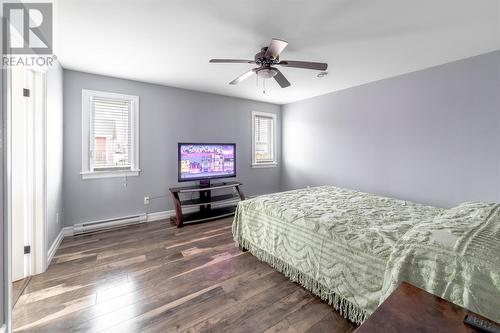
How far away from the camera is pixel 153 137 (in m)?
3.76

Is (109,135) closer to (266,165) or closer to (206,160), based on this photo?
(206,160)

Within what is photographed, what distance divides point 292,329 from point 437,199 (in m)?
2.85

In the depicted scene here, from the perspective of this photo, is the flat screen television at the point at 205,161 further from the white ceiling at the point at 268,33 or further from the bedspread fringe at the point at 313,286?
A: the bedspread fringe at the point at 313,286

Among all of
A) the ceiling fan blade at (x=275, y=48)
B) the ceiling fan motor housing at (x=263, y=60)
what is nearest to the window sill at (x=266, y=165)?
the ceiling fan motor housing at (x=263, y=60)

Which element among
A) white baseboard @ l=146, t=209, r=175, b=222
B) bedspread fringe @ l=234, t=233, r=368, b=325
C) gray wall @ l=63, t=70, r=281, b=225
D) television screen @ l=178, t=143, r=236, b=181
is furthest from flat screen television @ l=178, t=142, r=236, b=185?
bedspread fringe @ l=234, t=233, r=368, b=325

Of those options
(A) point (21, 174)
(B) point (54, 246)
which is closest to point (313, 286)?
(A) point (21, 174)

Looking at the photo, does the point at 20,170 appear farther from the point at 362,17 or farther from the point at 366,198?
the point at 366,198

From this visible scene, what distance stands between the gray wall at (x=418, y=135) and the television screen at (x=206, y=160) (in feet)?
6.06

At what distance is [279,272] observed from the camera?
7.25 ft

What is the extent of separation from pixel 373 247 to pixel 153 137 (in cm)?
356

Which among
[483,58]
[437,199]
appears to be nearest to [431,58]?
[483,58]

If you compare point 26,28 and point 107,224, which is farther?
point 107,224

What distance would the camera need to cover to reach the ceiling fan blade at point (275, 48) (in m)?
1.88

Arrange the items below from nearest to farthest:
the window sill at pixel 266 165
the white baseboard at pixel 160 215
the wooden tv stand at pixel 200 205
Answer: the wooden tv stand at pixel 200 205 < the white baseboard at pixel 160 215 < the window sill at pixel 266 165
